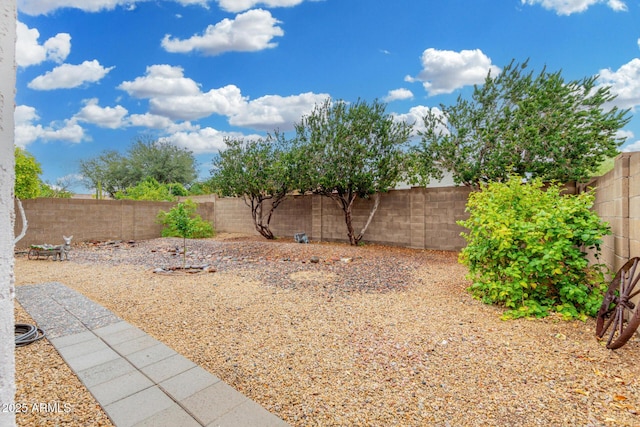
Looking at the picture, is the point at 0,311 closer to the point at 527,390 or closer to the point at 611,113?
the point at 527,390

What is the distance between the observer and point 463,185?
315 inches

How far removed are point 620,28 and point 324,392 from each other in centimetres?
980

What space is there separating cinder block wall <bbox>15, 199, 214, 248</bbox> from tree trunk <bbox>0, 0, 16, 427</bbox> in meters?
11.0

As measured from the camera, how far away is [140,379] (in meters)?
2.26

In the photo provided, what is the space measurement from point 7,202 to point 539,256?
4.38 m

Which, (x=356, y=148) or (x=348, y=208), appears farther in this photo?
(x=348, y=208)

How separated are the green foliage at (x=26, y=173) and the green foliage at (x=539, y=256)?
10717 mm

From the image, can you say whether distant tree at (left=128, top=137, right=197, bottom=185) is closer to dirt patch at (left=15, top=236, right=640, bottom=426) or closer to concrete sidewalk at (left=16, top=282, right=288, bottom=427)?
dirt patch at (left=15, top=236, right=640, bottom=426)

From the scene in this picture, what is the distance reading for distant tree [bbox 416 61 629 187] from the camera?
641cm

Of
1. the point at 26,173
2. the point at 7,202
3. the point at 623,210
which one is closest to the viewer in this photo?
the point at 7,202

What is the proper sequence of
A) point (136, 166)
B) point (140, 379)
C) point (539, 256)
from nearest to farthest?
1. point (140, 379)
2. point (539, 256)
3. point (136, 166)

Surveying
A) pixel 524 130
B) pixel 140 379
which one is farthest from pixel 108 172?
pixel 524 130

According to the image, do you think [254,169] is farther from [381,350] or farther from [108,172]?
[108,172]

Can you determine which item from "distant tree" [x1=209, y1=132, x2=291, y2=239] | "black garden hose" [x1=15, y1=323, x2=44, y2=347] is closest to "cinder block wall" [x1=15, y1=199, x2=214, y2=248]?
"distant tree" [x1=209, y1=132, x2=291, y2=239]
